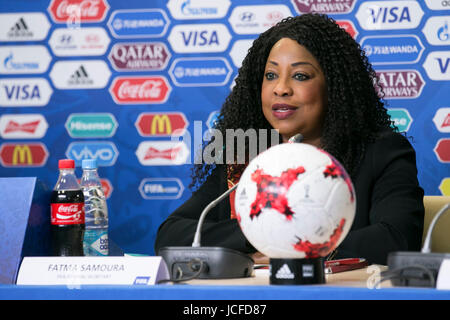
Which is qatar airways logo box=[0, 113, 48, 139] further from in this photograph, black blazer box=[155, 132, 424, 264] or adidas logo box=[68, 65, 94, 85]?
black blazer box=[155, 132, 424, 264]

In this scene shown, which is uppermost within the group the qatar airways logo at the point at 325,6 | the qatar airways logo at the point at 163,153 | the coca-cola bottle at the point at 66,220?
the qatar airways logo at the point at 325,6

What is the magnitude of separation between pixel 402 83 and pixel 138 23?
1325 mm

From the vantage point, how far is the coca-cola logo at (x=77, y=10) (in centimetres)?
311

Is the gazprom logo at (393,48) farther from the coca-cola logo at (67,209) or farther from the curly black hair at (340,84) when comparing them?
the coca-cola logo at (67,209)

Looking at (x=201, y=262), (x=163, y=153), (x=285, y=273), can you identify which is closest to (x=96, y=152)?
(x=163, y=153)

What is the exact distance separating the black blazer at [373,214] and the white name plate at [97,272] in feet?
1.57

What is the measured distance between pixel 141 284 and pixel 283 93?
0.96 meters

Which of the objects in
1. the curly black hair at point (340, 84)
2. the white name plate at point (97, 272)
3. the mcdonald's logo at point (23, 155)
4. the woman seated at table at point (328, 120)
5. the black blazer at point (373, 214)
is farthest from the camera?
the mcdonald's logo at point (23, 155)

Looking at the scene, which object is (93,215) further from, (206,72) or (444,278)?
(206,72)

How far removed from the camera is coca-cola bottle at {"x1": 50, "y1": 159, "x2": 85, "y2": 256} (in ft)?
4.07

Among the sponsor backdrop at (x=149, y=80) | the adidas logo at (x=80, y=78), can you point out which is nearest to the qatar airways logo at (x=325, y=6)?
the sponsor backdrop at (x=149, y=80)

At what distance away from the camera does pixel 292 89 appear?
1747mm
